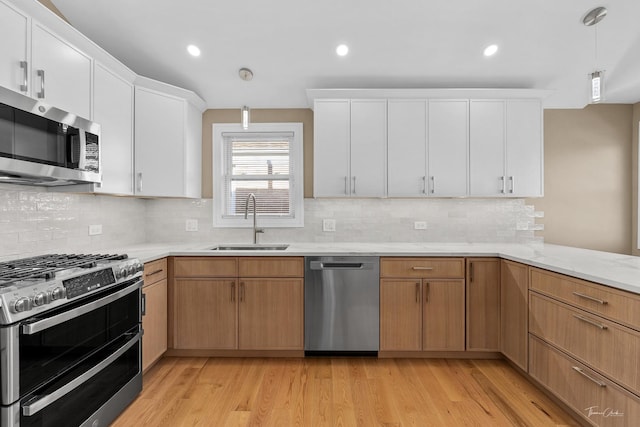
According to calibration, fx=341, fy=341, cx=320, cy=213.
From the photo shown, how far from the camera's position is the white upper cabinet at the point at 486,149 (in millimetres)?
3113

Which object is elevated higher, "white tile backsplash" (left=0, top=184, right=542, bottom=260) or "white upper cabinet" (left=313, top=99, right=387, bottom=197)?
"white upper cabinet" (left=313, top=99, right=387, bottom=197)

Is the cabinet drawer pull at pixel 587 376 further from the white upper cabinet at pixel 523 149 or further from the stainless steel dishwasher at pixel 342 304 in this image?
the white upper cabinet at pixel 523 149

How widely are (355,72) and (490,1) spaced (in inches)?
44.3

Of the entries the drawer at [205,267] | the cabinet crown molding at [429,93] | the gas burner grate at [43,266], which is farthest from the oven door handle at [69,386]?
the cabinet crown molding at [429,93]

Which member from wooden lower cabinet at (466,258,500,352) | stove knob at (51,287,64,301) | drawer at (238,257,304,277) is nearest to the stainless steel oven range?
stove knob at (51,287,64,301)

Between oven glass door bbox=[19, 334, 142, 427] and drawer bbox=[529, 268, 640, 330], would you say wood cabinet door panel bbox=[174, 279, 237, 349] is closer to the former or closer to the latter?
oven glass door bbox=[19, 334, 142, 427]

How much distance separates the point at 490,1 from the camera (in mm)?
2449

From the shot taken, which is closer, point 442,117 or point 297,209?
point 442,117

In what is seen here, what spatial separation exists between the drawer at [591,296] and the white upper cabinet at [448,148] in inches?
43.1

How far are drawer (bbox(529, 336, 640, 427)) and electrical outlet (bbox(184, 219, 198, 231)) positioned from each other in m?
3.05

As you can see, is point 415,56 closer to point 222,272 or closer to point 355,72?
point 355,72

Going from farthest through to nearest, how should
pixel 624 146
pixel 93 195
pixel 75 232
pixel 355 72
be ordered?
1. pixel 624 146
2. pixel 355 72
3. pixel 93 195
4. pixel 75 232

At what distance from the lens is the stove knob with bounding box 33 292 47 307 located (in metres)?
1.40

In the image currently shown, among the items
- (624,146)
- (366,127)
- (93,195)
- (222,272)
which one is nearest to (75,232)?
(93,195)
